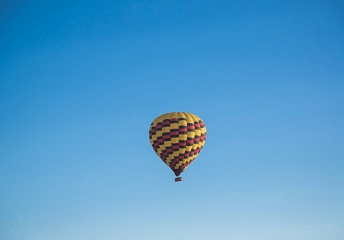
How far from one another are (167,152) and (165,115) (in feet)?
12.8

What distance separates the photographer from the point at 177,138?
258 ft

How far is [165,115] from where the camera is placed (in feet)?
262

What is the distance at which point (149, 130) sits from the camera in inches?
3201

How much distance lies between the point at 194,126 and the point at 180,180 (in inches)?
228

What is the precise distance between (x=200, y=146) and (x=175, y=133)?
12.1 feet

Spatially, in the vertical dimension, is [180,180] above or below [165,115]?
below

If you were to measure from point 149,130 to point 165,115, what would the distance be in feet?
8.90

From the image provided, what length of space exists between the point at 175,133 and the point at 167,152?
7.48ft

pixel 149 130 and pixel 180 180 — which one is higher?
pixel 149 130

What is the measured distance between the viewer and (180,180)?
79.4 meters

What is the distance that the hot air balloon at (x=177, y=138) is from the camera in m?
78.7

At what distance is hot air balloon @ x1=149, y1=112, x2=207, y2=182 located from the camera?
7869 cm

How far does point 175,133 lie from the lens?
78.6 metres

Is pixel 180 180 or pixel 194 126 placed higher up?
pixel 194 126
